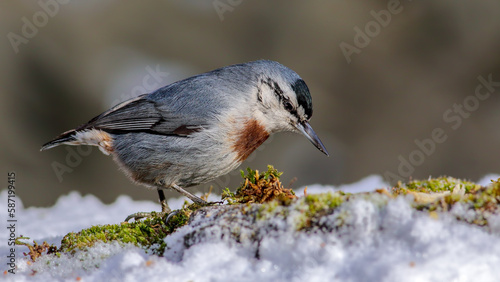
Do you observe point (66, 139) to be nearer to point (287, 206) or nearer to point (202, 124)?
point (202, 124)

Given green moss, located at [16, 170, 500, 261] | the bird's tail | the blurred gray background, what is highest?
the blurred gray background

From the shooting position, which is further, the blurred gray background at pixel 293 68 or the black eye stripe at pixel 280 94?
the blurred gray background at pixel 293 68

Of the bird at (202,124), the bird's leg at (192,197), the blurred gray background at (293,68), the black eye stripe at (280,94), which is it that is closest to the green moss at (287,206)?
the bird's leg at (192,197)

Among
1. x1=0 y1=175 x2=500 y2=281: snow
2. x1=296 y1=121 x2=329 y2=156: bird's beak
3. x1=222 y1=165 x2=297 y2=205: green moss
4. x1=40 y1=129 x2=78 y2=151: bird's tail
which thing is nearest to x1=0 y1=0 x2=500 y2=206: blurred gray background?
x1=40 y1=129 x2=78 y2=151: bird's tail

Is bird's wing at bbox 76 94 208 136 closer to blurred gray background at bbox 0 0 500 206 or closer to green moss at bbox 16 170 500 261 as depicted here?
green moss at bbox 16 170 500 261

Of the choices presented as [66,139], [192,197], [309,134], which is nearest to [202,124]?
[192,197]

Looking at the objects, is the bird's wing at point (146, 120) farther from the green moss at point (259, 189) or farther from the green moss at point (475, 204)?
the green moss at point (475, 204)
